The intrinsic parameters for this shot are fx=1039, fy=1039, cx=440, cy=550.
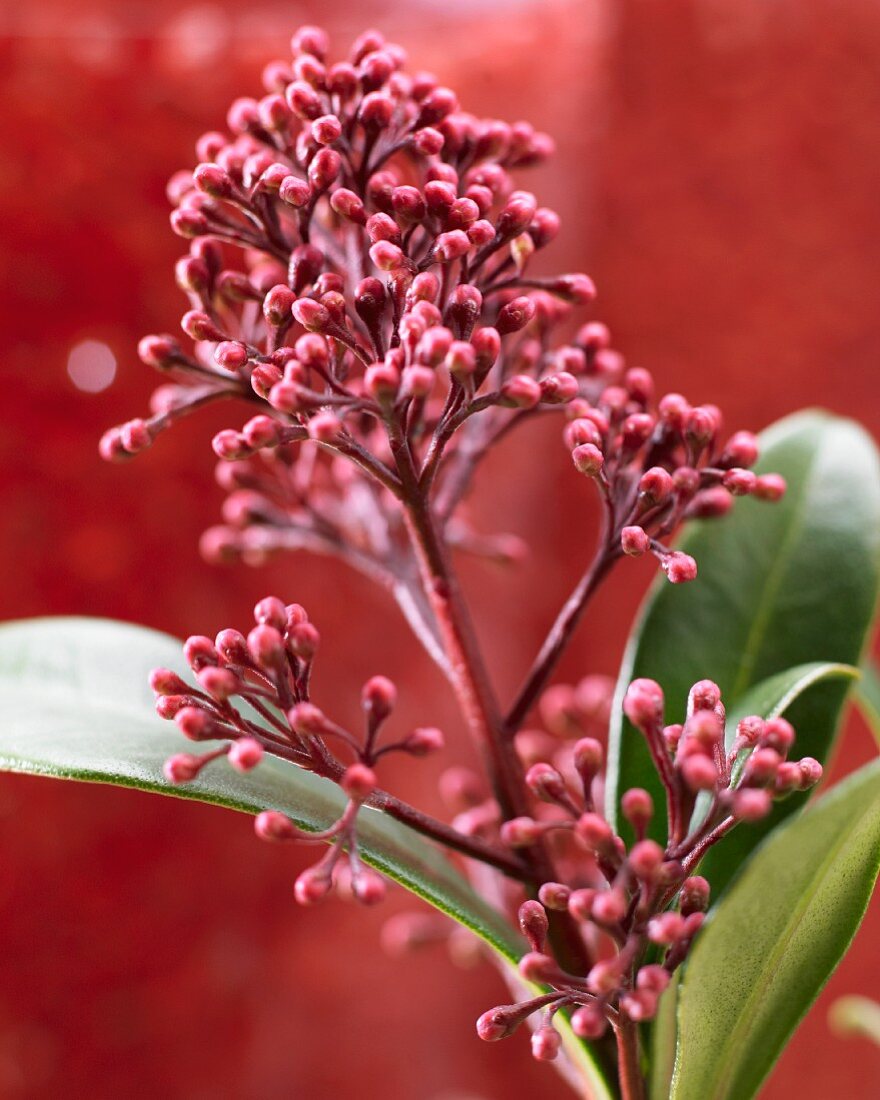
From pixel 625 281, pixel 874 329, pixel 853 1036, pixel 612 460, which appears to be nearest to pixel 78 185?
pixel 625 281

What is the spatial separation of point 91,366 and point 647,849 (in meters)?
0.82

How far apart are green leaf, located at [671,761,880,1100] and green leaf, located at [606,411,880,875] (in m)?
0.09

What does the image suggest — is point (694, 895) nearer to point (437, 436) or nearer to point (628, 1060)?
point (628, 1060)

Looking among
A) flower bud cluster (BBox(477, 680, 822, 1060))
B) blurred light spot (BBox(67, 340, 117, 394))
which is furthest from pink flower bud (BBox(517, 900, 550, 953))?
blurred light spot (BBox(67, 340, 117, 394))

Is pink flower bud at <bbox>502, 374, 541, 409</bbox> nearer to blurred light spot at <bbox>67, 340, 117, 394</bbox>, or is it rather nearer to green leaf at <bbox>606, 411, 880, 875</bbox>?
green leaf at <bbox>606, 411, 880, 875</bbox>

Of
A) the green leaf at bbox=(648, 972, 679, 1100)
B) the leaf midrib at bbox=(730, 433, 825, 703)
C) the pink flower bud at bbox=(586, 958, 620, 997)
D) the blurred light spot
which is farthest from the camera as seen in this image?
the blurred light spot

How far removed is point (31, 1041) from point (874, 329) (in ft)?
3.83

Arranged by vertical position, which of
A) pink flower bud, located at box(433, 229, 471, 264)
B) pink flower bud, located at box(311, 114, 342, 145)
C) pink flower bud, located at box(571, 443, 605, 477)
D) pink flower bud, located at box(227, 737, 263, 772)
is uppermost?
pink flower bud, located at box(311, 114, 342, 145)

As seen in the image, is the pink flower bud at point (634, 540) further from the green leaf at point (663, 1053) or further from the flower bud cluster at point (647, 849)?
the green leaf at point (663, 1053)

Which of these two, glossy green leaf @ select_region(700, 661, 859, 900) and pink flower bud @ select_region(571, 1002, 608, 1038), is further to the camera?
glossy green leaf @ select_region(700, 661, 859, 900)

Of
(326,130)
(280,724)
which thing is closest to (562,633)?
(280,724)

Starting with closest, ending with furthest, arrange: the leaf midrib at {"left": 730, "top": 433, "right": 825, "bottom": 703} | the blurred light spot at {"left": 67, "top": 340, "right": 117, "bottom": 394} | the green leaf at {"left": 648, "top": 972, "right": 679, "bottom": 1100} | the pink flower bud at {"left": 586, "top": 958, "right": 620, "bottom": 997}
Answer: the pink flower bud at {"left": 586, "top": 958, "right": 620, "bottom": 997} → the green leaf at {"left": 648, "top": 972, "right": 679, "bottom": 1100} → the leaf midrib at {"left": 730, "top": 433, "right": 825, "bottom": 703} → the blurred light spot at {"left": 67, "top": 340, "right": 117, "bottom": 394}

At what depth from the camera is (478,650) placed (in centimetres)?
51

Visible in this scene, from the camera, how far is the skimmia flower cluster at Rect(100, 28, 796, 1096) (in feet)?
1.30
